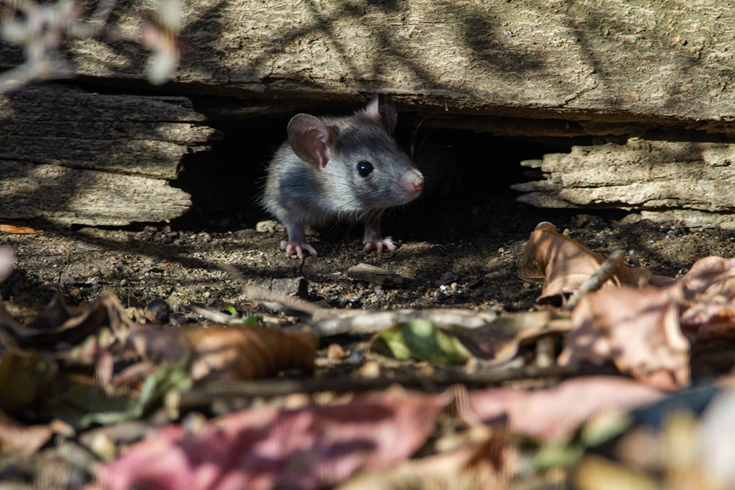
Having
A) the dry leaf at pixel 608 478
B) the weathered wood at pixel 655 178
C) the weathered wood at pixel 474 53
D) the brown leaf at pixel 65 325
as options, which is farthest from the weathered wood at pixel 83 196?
the dry leaf at pixel 608 478

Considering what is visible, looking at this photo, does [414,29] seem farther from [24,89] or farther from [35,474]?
[35,474]

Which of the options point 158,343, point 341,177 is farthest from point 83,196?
point 158,343

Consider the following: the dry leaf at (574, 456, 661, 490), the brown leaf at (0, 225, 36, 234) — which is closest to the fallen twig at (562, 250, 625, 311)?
the dry leaf at (574, 456, 661, 490)

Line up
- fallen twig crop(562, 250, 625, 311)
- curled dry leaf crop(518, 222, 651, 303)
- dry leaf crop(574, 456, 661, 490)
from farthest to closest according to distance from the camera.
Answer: curled dry leaf crop(518, 222, 651, 303), fallen twig crop(562, 250, 625, 311), dry leaf crop(574, 456, 661, 490)

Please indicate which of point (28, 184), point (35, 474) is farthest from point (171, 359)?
point (28, 184)

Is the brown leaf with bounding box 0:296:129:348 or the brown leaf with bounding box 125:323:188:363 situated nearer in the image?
the brown leaf with bounding box 125:323:188:363

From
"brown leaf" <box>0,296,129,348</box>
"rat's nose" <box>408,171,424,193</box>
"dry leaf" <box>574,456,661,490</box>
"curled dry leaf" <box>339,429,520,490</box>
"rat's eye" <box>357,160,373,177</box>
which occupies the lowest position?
"rat's eye" <box>357,160,373,177</box>

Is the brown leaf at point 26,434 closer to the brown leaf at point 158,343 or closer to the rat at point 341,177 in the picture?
the brown leaf at point 158,343

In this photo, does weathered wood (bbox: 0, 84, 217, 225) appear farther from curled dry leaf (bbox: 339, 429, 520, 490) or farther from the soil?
curled dry leaf (bbox: 339, 429, 520, 490)

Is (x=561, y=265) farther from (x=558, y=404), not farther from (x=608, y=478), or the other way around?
(x=608, y=478)
